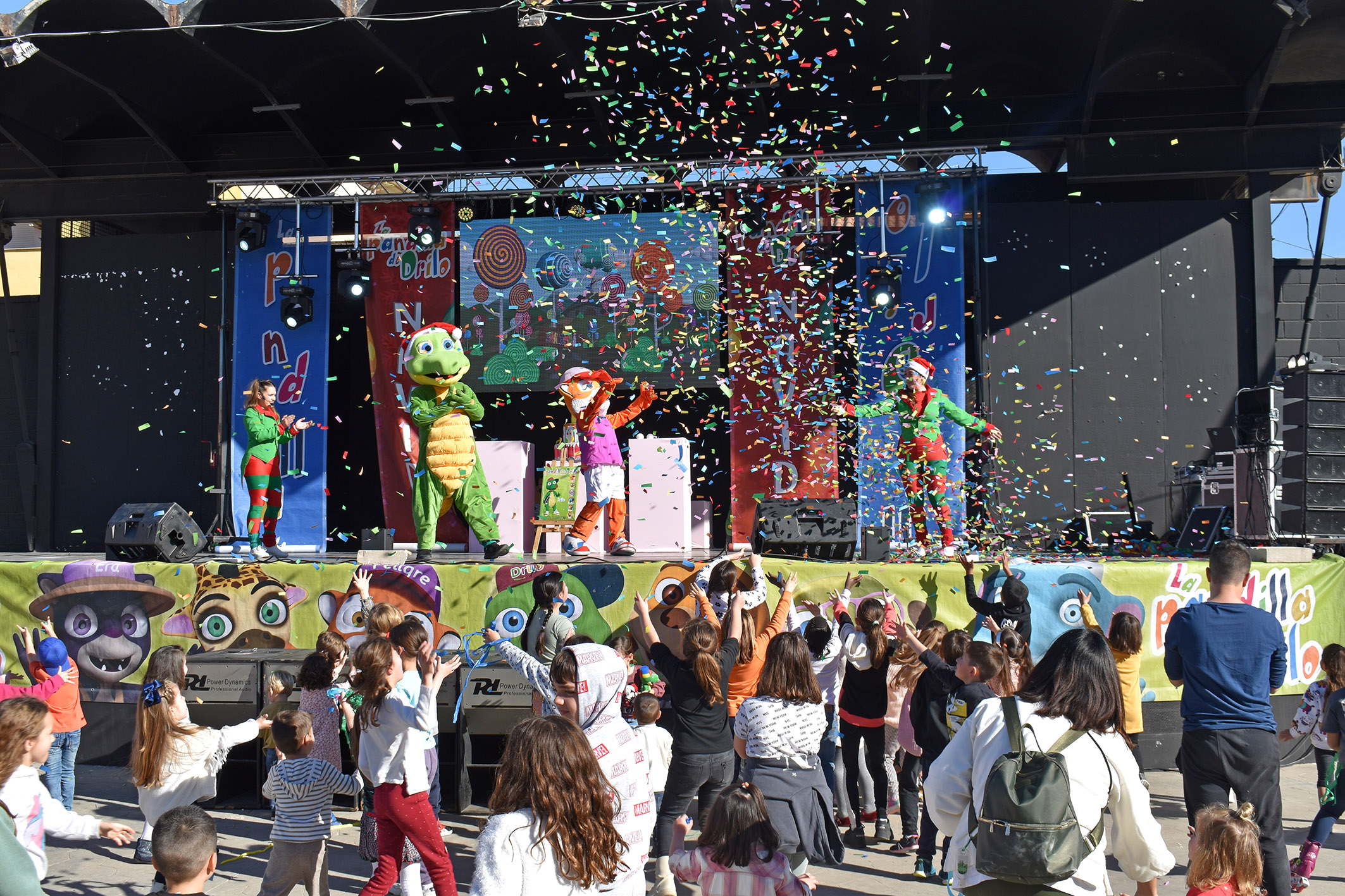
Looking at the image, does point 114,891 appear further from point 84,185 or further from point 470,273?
point 84,185

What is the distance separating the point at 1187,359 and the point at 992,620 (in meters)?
6.33

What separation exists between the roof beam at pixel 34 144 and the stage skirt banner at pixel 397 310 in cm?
415

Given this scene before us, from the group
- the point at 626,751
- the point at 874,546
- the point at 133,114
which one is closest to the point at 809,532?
the point at 874,546

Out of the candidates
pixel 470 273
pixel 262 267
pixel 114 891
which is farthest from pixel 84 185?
pixel 114 891

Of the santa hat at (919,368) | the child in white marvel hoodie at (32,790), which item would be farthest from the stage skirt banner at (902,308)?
the child in white marvel hoodie at (32,790)

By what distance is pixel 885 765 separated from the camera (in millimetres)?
5785

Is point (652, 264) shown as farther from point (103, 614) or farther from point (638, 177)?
point (103, 614)

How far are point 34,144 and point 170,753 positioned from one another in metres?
10.9

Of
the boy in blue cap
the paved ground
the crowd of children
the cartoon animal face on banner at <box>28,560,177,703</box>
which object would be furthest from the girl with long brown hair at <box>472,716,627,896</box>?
the cartoon animal face on banner at <box>28,560,177,703</box>

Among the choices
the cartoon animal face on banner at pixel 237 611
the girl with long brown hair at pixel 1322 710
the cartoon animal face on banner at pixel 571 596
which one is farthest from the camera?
the cartoon animal face on banner at pixel 237 611

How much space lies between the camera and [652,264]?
11.5m

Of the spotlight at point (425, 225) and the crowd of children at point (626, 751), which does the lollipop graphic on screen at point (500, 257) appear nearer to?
the spotlight at point (425, 225)

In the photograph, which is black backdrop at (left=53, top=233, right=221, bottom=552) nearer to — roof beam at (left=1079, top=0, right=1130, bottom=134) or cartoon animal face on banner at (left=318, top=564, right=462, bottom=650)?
cartoon animal face on banner at (left=318, top=564, right=462, bottom=650)

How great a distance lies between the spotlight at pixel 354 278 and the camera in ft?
38.9
